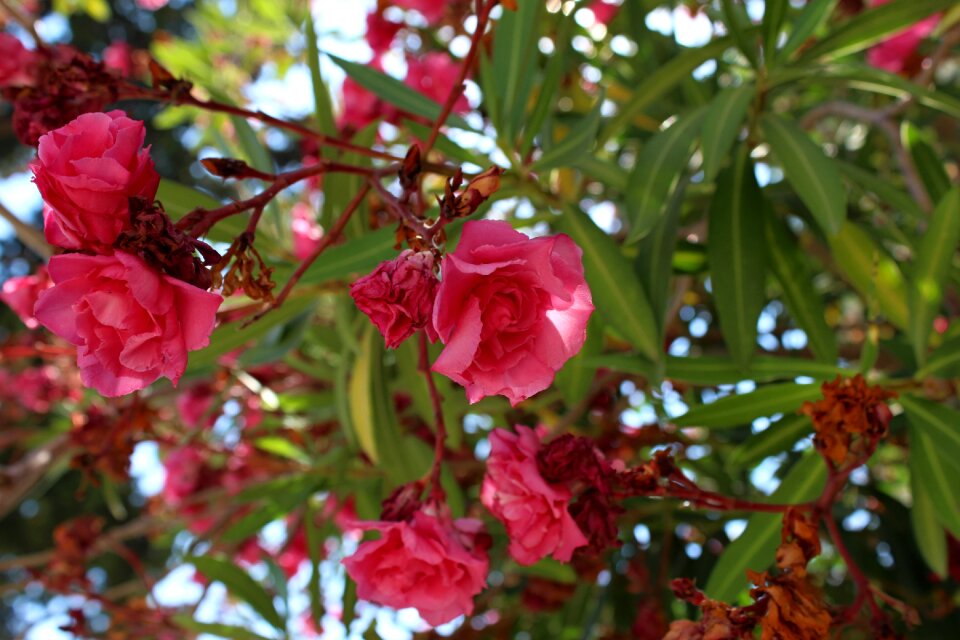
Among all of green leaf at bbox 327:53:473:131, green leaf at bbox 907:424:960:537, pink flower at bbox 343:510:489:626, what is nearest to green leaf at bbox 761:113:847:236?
green leaf at bbox 907:424:960:537

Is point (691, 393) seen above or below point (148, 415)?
below

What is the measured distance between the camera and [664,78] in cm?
137

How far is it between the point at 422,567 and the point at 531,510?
0.41ft

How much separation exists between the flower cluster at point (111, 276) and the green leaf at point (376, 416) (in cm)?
60

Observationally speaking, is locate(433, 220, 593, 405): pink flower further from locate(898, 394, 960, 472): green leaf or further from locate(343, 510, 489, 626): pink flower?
locate(898, 394, 960, 472): green leaf

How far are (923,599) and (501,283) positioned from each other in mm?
1401

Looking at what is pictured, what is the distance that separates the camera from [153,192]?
2.56 feet

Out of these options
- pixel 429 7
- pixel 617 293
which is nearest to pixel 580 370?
pixel 617 293

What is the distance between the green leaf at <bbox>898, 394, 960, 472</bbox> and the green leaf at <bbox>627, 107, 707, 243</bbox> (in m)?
0.39

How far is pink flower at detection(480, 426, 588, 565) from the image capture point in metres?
0.94

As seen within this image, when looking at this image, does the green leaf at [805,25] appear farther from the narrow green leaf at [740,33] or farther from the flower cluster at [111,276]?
the flower cluster at [111,276]

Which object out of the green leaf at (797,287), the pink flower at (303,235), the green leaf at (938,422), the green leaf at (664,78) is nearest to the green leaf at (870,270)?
the green leaf at (797,287)

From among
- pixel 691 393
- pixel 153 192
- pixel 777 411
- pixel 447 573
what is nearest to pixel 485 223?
pixel 153 192

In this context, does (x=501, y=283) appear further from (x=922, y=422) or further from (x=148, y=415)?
(x=148, y=415)
